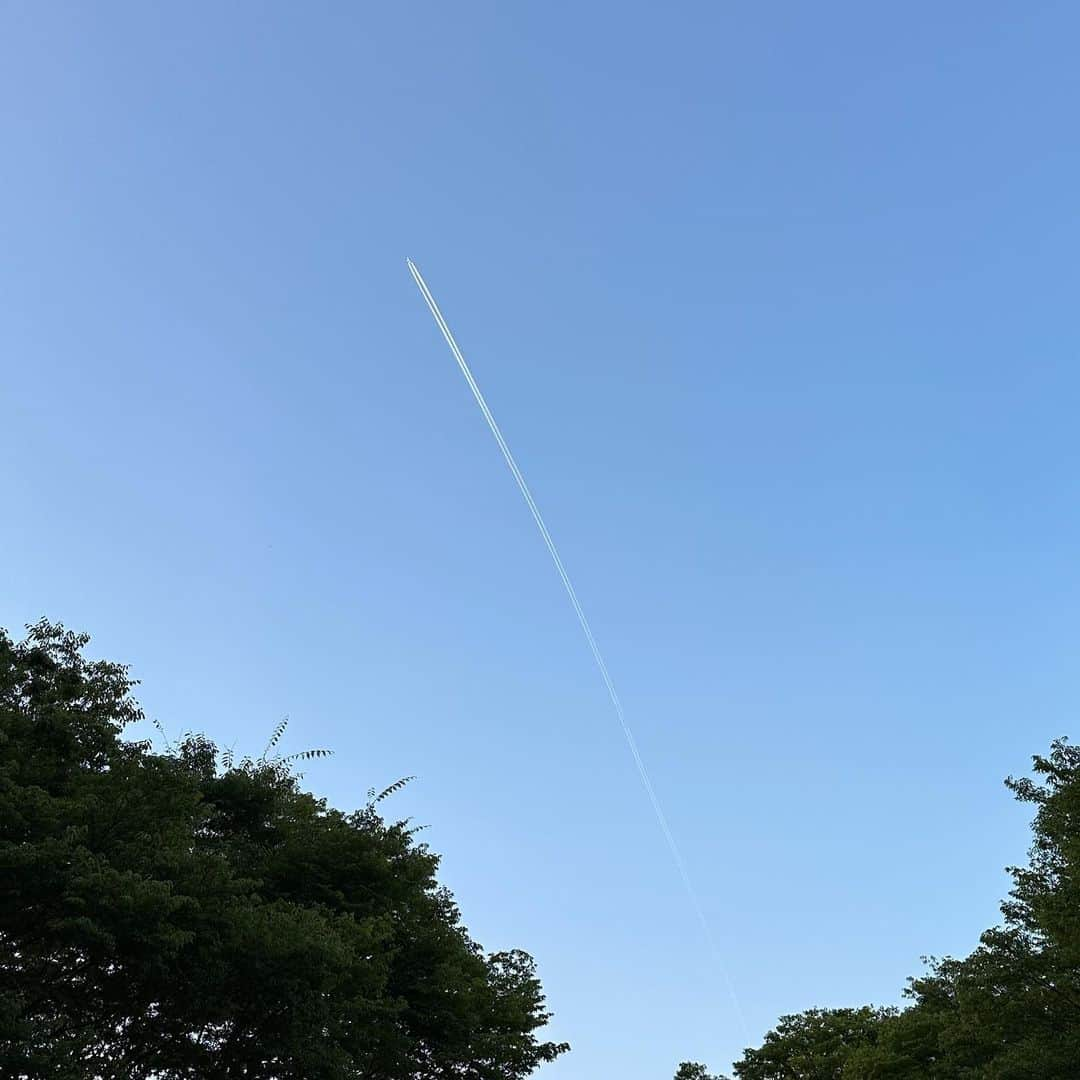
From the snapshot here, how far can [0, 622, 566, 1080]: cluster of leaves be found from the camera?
19391 millimetres

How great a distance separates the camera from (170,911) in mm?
20062

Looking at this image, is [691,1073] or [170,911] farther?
[691,1073]

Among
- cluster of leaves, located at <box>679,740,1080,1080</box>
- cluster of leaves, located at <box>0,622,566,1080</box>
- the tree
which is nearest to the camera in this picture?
cluster of leaves, located at <box>0,622,566,1080</box>

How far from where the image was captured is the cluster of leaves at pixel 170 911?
1939cm

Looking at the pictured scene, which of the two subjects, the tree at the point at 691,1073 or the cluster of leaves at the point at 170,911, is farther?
the tree at the point at 691,1073

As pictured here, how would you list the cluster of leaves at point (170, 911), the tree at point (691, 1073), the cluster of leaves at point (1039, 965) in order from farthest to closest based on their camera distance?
the tree at point (691, 1073)
the cluster of leaves at point (1039, 965)
the cluster of leaves at point (170, 911)

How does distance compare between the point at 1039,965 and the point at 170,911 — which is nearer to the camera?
the point at 170,911

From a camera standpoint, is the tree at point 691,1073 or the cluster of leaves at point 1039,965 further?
the tree at point 691,1073

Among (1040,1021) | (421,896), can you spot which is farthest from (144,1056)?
(1040,1021)

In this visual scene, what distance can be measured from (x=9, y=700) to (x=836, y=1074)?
51.0 m

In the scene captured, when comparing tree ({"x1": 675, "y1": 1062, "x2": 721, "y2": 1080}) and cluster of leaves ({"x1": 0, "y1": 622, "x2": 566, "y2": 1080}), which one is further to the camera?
tree ({"x1": 675, "y1": 1062, "x2": 721, "y2": 1080})

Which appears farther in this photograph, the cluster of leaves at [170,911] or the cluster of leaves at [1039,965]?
the cluster of leaves at [1039,965]

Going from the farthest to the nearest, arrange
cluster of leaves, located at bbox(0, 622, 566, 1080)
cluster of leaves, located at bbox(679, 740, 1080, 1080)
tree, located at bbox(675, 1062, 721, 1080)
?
tree, located at bbox(675, 1062, 721, 1080)
cluster of leaves, located at bbox(679, 740, 1080, 1080)
cluster of leaves, located at bbox(0, 622, 566, 1080)

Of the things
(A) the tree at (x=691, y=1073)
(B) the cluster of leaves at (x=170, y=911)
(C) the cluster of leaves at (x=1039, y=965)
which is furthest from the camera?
(A) the tree at (x=691, y=1073)
